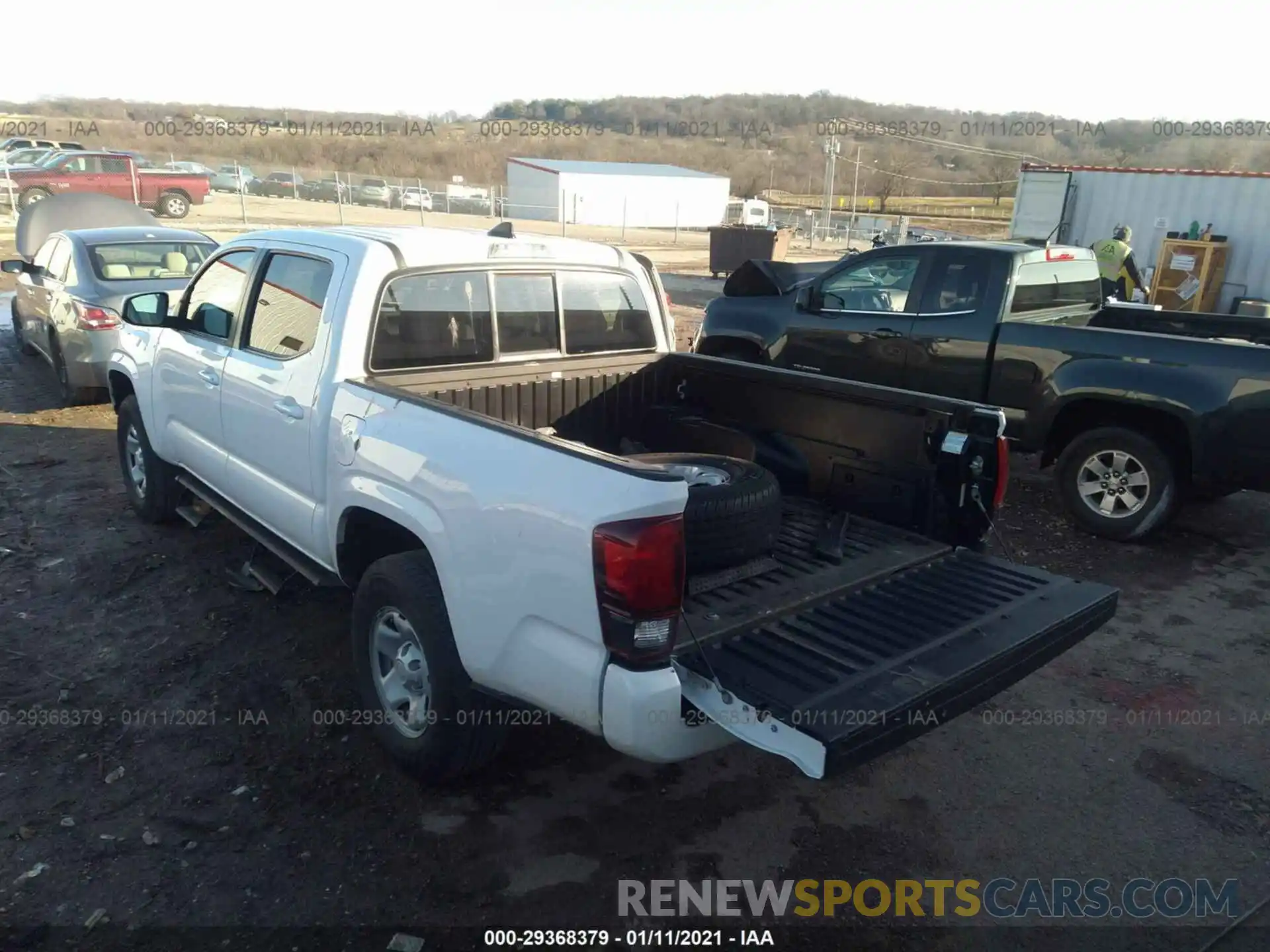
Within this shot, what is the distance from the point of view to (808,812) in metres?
3.32

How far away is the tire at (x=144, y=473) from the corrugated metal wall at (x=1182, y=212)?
15.6 metres

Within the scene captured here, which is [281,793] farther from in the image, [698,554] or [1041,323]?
[1041,323]

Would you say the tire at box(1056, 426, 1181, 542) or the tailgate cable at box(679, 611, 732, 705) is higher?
the tailgate cable at box(679, 611, 732, 705)

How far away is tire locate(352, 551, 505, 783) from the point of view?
9.86 ft

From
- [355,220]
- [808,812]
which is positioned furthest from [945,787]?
[355,220]

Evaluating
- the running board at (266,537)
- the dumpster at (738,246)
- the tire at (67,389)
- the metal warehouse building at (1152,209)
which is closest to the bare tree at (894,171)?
the dumpster at (738,246)

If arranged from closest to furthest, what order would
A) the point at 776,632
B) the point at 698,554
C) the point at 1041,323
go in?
the point at 776,632, the point at 698,554, the point at 1041,323

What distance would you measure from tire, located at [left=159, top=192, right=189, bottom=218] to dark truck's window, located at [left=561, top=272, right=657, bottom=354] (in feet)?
86.7

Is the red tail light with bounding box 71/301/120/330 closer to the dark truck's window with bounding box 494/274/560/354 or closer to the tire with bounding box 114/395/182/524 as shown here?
the tire with bounding box 114/395/182/524

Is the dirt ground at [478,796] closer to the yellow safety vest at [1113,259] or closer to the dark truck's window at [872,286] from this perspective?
the dark truck's window at [872,286]

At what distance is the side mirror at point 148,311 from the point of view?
4.79 meters

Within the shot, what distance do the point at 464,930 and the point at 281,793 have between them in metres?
0.99

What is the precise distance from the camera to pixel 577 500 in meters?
2.48

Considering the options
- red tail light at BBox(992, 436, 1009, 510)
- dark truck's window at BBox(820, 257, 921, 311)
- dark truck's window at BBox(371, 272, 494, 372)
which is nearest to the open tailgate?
red tail light at BBox(992, 436, 1009, 510)
